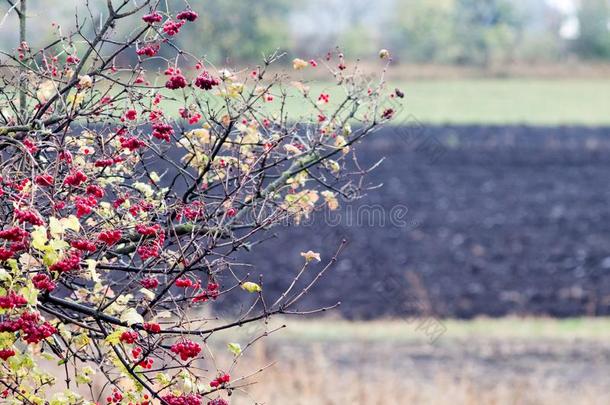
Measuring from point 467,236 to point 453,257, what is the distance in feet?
5.06

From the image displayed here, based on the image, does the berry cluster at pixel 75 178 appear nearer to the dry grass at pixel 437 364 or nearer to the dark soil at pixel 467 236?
the dry grass at pixel 437 364

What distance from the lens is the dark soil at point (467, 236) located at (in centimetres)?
1614

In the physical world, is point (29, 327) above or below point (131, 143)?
below

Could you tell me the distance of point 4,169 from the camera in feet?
11.2

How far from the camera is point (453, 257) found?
1844 centimetres

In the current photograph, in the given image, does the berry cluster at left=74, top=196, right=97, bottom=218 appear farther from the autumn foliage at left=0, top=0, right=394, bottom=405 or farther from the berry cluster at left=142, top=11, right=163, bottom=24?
the berry cluster at left=142, top=11, right=163, bottom=24

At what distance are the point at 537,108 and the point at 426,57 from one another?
393 inches

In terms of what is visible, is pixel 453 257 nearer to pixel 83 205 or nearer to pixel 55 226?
pixel 83 205

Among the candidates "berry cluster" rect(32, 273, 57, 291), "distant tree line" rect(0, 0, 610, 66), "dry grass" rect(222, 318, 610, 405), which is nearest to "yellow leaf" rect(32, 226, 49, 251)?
"berry cluster" rect(32, 273, 57, 291)

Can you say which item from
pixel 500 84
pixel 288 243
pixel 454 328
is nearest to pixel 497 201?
pixel 288 243

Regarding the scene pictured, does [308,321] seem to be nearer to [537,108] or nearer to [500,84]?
[537,108]

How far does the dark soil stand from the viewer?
1614 cm

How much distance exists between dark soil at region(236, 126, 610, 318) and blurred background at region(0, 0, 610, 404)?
5 cm

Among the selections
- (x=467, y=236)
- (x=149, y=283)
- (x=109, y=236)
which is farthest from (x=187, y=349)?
(x=467, y=236)
